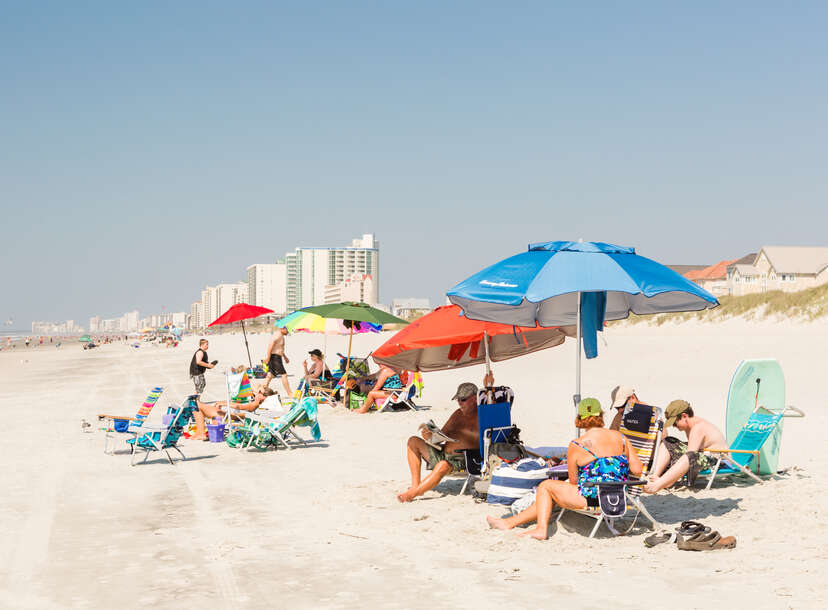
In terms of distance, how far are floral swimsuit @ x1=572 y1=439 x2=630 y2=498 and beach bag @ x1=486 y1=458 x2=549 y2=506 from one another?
0.89 metres

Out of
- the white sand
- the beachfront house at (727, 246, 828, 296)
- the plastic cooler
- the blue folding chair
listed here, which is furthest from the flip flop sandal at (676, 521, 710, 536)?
the beachfront house at (727, 246, 828, 296)

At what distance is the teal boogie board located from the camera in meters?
8.17

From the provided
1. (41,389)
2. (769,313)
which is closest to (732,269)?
(769,313)

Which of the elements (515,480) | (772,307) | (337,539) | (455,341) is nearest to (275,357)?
(455,341)

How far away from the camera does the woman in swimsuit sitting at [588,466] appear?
19.9ft

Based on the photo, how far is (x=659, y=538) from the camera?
5.99m

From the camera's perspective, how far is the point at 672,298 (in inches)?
278

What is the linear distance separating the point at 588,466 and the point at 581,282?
1.41 m

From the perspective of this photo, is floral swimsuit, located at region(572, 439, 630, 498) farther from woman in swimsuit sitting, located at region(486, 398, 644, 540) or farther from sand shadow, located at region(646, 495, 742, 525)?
sand shadow, located at region(646, 495, 742, 525)

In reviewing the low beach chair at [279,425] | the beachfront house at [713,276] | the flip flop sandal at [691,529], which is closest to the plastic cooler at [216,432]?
the low beach chair at [279,425]

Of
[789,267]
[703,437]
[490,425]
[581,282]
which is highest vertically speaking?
[789,267]

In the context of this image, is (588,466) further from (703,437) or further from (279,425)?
(279,425)

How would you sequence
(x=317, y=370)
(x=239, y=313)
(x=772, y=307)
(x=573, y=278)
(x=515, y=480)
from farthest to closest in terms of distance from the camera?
1. (x=772, y=307)
2. (x=239, y=313)
3. (x=317, y=370)
4. (x=515, y=480)
5. (x=573, y=278)

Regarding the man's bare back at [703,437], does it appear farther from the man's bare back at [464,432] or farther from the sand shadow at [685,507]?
the man's bare back at [464,432]
